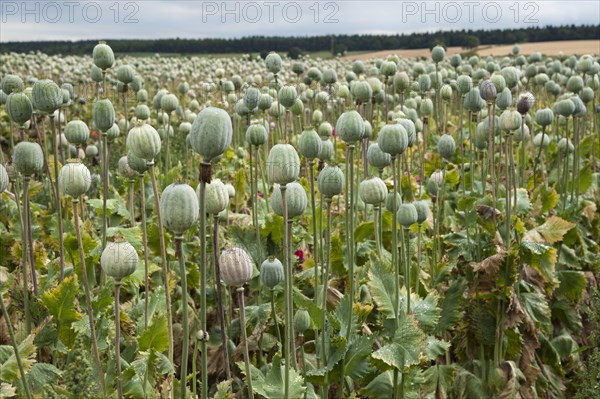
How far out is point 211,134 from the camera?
5.15 ft

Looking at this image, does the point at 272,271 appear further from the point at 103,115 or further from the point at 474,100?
the point at 474,100

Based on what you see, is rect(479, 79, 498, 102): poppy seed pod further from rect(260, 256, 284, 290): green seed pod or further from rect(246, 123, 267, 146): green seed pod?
rect(260, 256, 284, 290): green seed pod

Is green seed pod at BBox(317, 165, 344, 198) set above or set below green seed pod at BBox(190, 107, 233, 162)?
below

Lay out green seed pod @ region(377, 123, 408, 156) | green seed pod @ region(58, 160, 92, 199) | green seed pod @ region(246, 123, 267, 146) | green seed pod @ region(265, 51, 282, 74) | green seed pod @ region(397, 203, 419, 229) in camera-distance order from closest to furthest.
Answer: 1. green seed pod @ region(58, 160, 92, 199)
2. green seed pod @ region(377, 123, 408, 156)
3. green seed pod @ region(397, 203, 419, 229)
4. green seed pod @ region(246, 123, 267, 146)
5. green seed pod @ region(265, 51, 282, 74)

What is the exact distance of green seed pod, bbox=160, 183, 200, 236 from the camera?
1.61 meters

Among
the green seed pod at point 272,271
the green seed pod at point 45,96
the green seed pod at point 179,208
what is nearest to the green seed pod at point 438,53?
the green seed pod at point 272,271

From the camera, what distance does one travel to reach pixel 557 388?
12.6 feet

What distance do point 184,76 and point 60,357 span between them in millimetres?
12490

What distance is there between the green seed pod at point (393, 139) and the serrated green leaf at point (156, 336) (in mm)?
1053

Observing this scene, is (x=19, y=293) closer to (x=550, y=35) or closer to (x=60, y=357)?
(x=60, y=357)

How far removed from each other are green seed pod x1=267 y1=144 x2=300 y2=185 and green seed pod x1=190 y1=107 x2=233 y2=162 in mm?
334

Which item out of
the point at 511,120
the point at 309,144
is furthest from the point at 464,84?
the point at 309,144

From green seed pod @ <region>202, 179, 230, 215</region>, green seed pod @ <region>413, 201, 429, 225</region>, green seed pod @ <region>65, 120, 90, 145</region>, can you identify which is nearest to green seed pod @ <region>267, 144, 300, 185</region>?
green seed pod @ <region>202, 179, 230, 215</region>

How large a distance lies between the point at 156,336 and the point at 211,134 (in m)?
1.10
